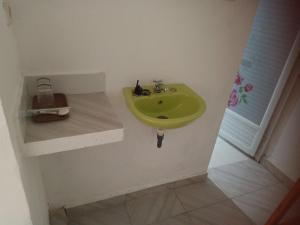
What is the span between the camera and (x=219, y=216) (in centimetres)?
183

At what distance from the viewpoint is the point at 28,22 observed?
3.37 feet

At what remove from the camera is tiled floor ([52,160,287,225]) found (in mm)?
1721

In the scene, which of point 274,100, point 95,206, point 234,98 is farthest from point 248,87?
point 95,206

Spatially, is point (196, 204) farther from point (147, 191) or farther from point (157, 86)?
point (157, 86)

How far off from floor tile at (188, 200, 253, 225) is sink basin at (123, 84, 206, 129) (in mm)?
897

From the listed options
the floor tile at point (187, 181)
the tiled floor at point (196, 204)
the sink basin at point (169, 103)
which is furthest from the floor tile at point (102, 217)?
the sink basin at point (169, 103)

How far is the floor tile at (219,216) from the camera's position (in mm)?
1776

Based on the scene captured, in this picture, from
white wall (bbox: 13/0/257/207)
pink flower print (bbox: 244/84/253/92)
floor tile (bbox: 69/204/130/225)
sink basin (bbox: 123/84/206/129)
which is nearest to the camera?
white wall (bbox: 13/0/257/207)

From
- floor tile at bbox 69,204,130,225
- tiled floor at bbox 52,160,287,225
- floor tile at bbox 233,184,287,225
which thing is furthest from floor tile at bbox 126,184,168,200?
floor tile at bbox 233,184,287,225

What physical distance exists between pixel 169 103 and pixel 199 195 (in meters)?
1.00

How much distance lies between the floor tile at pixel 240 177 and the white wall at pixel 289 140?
0.18 m

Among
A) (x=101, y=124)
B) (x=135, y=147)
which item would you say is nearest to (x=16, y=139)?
(x=101, y=124)

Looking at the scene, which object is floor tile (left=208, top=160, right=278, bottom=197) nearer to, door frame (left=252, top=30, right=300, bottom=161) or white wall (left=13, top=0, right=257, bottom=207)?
door frame (left=252, top=30, right=300, bottom=161)

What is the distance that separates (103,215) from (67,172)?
485 mm
